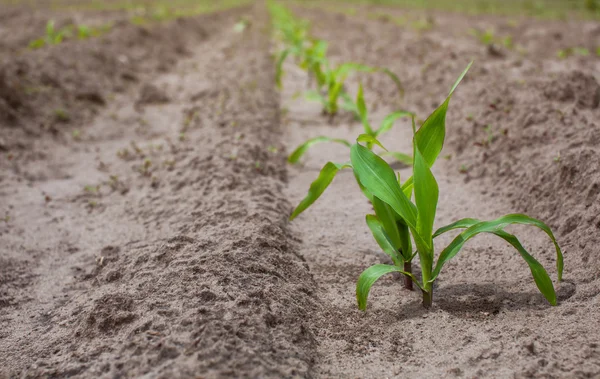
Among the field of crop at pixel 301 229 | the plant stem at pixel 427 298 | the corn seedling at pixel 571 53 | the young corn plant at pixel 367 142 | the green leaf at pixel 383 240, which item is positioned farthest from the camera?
the corn seedling at pixel 571 53

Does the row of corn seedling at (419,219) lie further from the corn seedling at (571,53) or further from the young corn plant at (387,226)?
the corn seedling at (571,53)

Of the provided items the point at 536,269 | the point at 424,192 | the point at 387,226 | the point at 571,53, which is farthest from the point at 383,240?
the point at 571,53

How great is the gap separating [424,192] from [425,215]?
0.30 feet

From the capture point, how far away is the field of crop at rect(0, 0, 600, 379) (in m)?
1.69

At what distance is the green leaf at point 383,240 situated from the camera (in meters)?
2.06

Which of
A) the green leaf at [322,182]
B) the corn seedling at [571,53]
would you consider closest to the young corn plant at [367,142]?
the green leaf at [322,182]

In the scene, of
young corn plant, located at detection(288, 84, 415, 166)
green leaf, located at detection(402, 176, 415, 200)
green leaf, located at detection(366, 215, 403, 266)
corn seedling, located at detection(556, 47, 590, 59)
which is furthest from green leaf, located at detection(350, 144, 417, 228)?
corn seedling, located at detection(556, 47, 590, 59)

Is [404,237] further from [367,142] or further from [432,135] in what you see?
[367,142]

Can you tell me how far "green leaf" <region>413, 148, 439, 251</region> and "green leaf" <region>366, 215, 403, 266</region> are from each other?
0.83 ft

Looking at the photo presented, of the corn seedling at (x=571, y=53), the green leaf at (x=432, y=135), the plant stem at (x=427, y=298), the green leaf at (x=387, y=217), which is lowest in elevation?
the plant stem at (x=427, y=298)

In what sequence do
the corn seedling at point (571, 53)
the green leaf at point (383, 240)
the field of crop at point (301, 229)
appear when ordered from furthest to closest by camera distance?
the corn seedling at point (571, 53) → the green leaf at point (383, 240) → the field of crop at point (301, 229)

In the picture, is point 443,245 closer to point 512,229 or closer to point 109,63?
point 512,229

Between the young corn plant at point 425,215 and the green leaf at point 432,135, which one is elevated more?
the green leaf at point 432,135

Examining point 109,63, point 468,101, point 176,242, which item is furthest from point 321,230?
point 109,63
